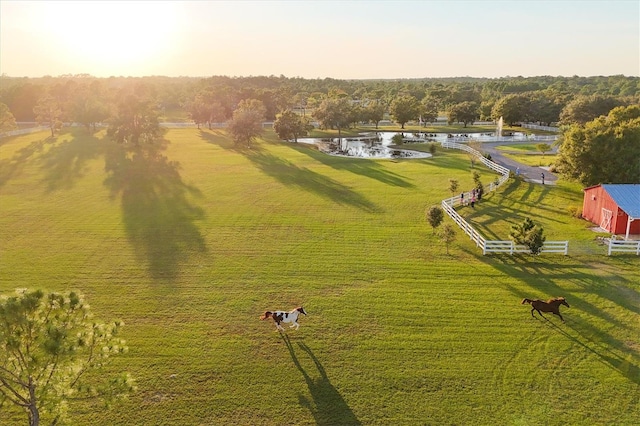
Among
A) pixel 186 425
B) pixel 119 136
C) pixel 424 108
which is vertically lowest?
pixel 186 425

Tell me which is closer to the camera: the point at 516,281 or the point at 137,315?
the point at 137,315

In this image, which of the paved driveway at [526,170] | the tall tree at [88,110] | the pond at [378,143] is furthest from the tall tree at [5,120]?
the paved driveway at [526,170]

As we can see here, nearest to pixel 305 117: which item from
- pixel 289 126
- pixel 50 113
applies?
pixel 289 126

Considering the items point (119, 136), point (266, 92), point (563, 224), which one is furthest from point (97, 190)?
point (266, 92)

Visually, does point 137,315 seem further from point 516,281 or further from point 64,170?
point 64,170

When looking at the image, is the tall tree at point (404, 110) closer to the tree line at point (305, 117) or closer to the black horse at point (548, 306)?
the tree line at point (305, 117)

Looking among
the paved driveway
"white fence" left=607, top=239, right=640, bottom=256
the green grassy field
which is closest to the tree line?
the paved driveway
